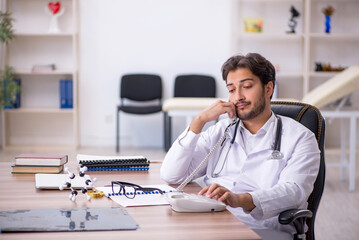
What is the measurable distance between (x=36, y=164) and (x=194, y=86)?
181 inches

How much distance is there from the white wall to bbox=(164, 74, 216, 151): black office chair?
0.22m

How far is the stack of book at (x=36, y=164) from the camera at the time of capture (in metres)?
1.99

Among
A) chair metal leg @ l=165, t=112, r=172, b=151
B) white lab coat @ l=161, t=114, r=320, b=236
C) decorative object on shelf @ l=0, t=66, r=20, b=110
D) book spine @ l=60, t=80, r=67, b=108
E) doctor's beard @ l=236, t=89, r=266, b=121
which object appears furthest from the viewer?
book spine @ l=60, t=80, r=67, b=108

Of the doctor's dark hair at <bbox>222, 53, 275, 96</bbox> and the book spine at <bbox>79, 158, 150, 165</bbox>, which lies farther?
the book spine at <bbox>79, 158, 150, 165</bbox>

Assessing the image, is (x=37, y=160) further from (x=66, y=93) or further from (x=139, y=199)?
(x=66, y=93)

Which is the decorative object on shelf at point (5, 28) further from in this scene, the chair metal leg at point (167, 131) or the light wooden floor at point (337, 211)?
the chair metal leg at point (167, 131)

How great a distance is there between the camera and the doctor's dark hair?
1.96 meters

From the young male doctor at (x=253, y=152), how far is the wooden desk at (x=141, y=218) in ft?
0.68

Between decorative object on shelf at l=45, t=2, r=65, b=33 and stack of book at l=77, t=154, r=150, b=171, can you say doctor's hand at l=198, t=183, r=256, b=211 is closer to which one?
stack of book at l=77, t=154, r=150, b=171

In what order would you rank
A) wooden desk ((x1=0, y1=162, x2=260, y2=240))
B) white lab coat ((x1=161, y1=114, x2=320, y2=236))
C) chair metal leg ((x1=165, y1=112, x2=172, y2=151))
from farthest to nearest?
chair metal leg ((x1=165, y1=112, x2=172, y2=151)), white lab coat ((x1=161, y1=114, x2=320, y2=236)), wooden desk ((x1=0, y1=162, x2=260, y2=240))

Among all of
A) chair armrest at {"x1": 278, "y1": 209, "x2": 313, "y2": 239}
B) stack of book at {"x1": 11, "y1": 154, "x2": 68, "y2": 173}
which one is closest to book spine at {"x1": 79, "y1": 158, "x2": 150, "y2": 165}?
stack of book at {"x1": 11, "y1": 154, "x2": 68, "y2": 173}

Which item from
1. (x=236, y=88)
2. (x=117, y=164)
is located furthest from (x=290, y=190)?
(x=117, y=164)

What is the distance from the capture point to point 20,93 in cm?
660

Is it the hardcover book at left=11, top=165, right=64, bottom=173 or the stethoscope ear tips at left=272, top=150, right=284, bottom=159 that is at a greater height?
the stethoscope ear tips at left=272, top=150, right=284, bottom=159
